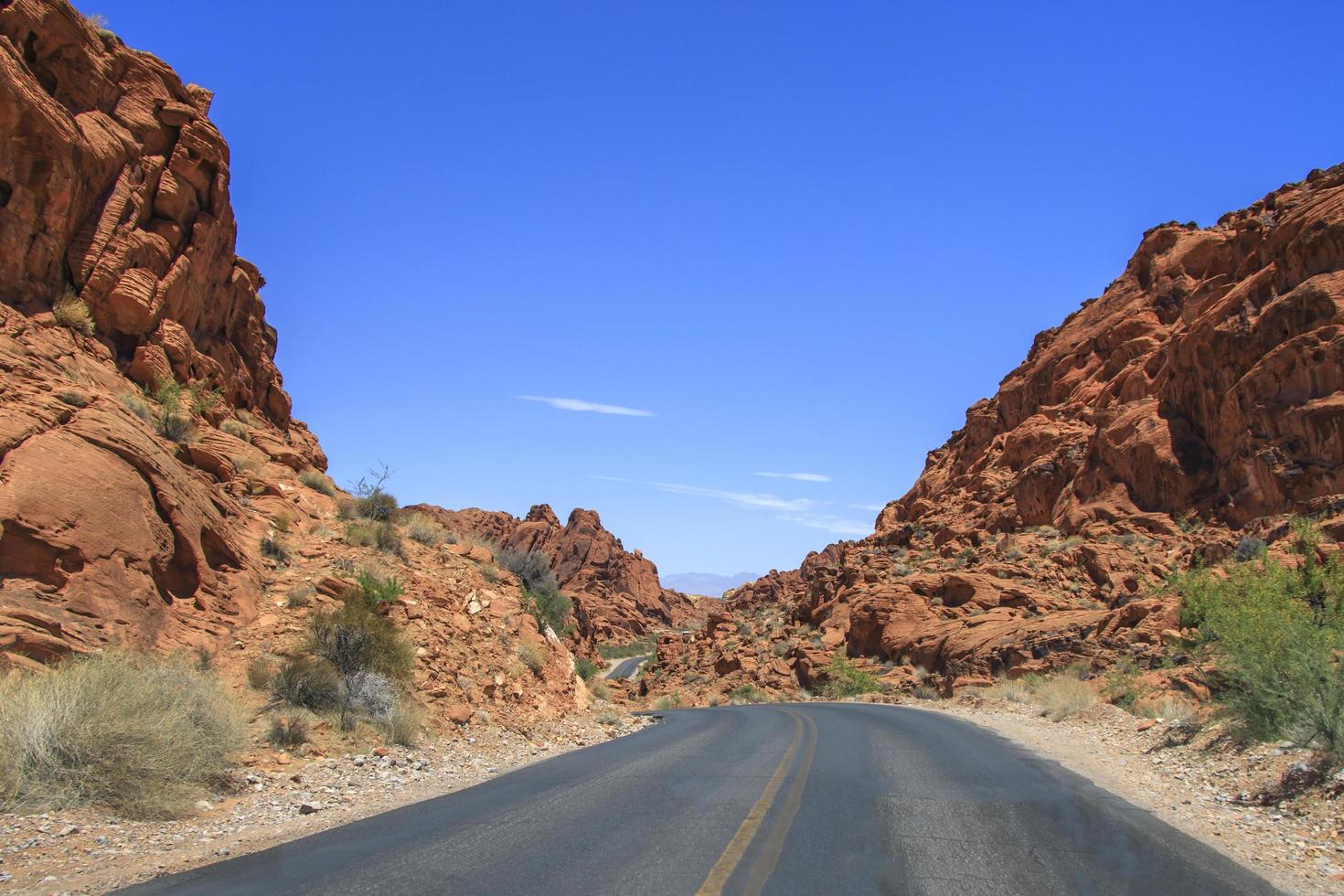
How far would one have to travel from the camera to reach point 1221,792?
956cm

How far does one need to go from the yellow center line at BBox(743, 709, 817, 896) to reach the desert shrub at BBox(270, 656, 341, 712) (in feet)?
23.0

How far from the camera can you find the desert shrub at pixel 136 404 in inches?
627

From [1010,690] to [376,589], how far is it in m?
19.4

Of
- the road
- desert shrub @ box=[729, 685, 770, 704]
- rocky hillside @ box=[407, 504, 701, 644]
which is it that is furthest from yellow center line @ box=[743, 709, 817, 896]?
rocky hillside @ box=[407, 504, 701, 644]

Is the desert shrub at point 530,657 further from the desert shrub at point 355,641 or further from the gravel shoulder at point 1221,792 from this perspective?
the gravel shoulder at point 1221,792

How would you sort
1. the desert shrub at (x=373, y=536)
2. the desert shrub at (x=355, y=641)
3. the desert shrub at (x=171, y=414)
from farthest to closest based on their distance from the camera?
the desert shrub at (x=373, y=536)
the desert shrub at (x=171, y=414)
the desert shrub at (x=355, y=641)

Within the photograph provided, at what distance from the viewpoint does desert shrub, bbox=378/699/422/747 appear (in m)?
13.1

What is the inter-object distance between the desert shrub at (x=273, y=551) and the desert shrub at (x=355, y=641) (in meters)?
2.55

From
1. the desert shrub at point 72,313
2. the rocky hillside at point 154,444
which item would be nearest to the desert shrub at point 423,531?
the rocky hillside at point 154,444

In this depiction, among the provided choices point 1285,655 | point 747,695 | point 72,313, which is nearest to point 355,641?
point 72,313

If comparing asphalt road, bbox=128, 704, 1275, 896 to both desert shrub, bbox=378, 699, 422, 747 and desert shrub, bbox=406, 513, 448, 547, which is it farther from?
desert shrub, bbox=406, 513, 448, 547

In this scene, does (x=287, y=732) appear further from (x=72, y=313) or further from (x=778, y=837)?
(x=72, y=313)

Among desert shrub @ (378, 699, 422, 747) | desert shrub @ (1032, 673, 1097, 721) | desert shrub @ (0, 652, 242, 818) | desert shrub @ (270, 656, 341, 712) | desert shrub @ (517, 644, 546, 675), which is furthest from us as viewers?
desert shrub @ (517, 644, 546, 675)

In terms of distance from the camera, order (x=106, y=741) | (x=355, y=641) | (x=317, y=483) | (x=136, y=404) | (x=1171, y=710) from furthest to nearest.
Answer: (x=317, y=483) < (x=136, y=404) < (x=1171, y=710) < (x=355, y=641) < (x=106, y=741)
